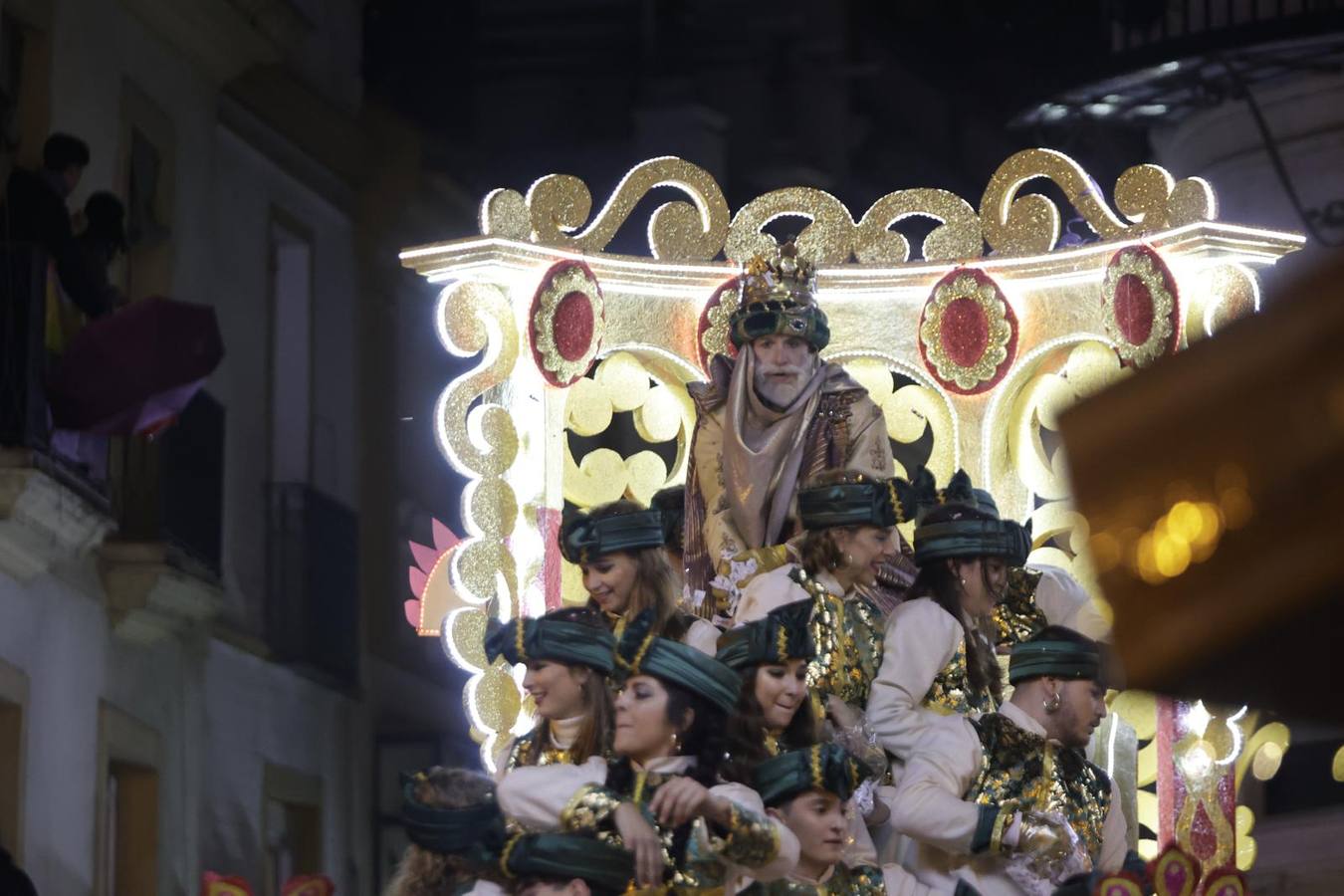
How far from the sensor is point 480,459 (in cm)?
655

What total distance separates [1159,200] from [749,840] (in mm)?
3564

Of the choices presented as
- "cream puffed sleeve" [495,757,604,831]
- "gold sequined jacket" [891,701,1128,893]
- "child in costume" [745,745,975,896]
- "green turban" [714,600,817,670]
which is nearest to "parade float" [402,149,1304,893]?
"gold sequined jacket" [891,701,1128,893]

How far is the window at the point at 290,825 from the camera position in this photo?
881cm

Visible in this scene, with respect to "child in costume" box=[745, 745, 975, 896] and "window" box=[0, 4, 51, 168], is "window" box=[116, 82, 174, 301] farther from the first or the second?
"child in costume" box=[745, 745, 975, 896]

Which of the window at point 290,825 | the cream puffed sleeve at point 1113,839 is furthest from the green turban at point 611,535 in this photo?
the window at point 290,825

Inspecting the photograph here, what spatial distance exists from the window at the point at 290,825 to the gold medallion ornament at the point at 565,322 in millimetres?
2628

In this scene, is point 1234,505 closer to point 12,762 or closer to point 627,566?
point 627,566

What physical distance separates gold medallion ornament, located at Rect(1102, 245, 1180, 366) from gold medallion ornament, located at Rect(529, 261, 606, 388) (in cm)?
129

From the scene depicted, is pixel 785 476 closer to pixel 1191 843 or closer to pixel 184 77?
pixel 1191 843

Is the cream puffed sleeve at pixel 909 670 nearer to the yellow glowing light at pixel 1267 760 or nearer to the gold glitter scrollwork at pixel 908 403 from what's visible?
the yellow glowing light at pixel 1267 760

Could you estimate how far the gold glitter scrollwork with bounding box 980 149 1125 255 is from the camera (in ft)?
22.1

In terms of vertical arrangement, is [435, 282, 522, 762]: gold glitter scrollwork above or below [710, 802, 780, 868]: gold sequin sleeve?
above

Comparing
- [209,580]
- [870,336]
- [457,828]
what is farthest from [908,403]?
[457,828]

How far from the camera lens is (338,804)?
921 cm
